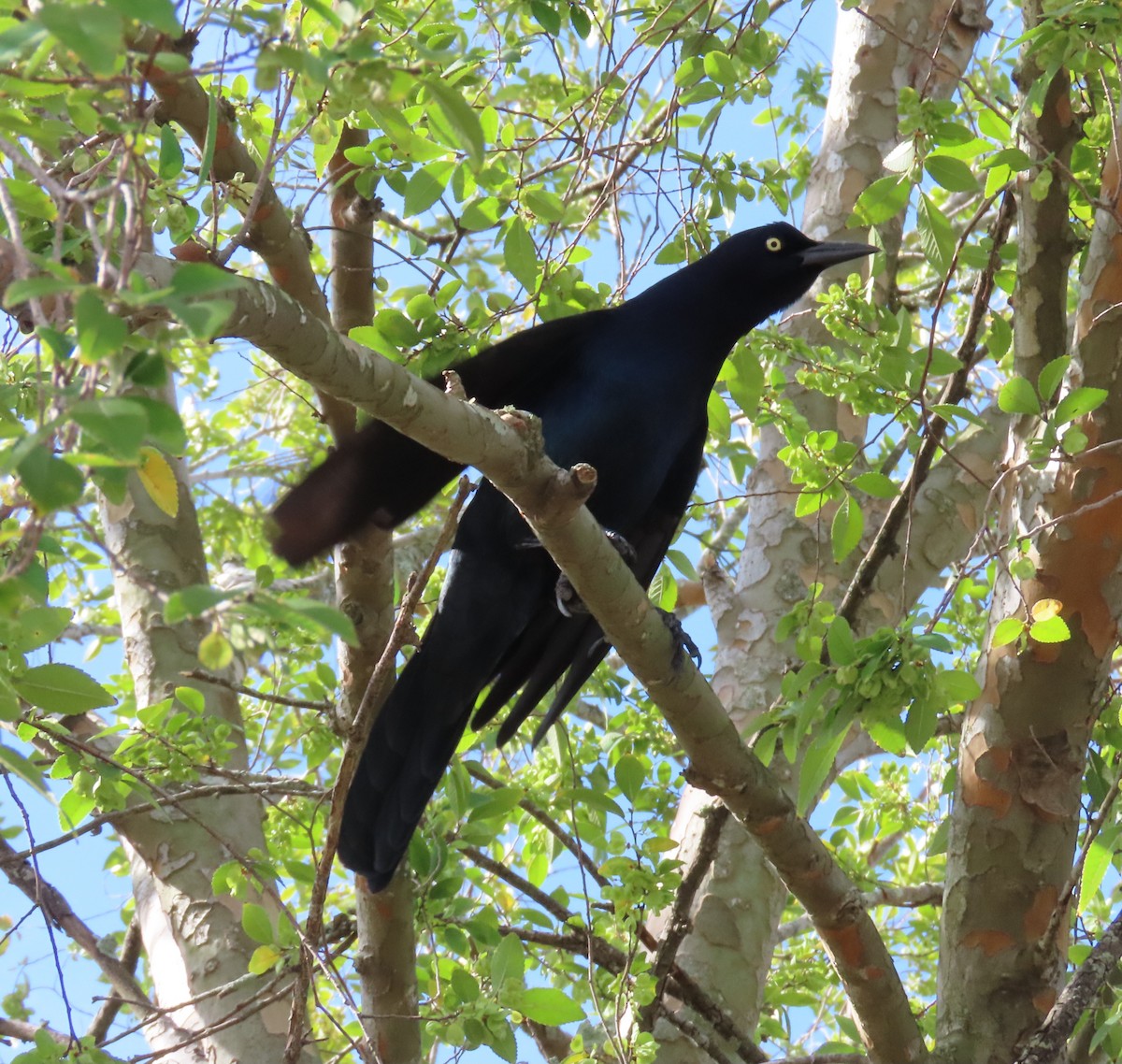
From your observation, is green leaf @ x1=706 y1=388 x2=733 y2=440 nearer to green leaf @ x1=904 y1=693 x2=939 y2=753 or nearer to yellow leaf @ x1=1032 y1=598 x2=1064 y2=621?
yellow leaf @ x1=1032 y1=598 x2=1064 y2=621

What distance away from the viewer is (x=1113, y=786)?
2.65 meters

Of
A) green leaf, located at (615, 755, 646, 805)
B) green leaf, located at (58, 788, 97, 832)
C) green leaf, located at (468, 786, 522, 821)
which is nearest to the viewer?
green leaf, located at (58, 788, 97, 832)

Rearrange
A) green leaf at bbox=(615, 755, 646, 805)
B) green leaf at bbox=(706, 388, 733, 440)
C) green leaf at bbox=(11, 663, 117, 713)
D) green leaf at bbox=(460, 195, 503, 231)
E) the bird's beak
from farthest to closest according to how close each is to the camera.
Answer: the bird's beak, green leaf at bbox=(706, 388, 733, 440), green leaf at bbox=(615, 755, 646, 805), green leaf at bbox=(460, 195, 503, 231), green leaf at bbox=(11, 663, 117, 713)

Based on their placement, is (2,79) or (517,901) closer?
(2,79)

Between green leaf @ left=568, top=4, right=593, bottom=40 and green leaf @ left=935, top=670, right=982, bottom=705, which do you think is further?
green leaf @ left=568, top=4, right=593, bottom=40

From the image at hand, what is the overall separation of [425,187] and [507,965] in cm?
159

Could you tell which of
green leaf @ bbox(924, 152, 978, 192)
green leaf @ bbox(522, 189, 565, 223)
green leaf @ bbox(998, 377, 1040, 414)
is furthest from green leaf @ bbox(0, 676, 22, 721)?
green leaf @ bbox(924, 152, 978, 192)

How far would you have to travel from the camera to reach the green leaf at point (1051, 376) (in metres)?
2.43

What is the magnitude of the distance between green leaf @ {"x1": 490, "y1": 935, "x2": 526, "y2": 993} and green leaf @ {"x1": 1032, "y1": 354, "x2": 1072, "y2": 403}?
147 centimetres

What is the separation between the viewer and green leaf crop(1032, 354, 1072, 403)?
243cm

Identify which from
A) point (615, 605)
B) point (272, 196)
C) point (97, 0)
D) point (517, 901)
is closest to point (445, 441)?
point (615, 605)

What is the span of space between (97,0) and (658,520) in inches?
116

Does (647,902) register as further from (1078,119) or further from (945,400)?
(1078,119)

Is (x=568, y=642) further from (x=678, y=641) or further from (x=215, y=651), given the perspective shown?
(x=215, y=651)
